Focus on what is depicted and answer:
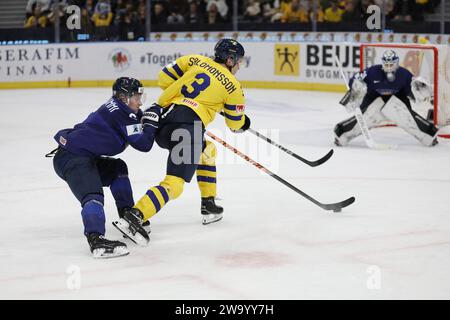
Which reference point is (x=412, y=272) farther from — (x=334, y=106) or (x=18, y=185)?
(x=334, y=106)

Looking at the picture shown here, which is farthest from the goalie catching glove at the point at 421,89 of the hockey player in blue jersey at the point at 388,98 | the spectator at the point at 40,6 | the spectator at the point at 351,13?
the spectator at the point at 40,6

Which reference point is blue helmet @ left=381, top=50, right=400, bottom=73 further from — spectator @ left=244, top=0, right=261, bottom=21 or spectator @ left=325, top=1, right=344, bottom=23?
spectator @ left=244, top=0, right=261, bottom=21

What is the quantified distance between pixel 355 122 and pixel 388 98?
1.26ft

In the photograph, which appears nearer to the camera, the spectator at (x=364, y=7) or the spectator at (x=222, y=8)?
the spectator at (x=364, y=7)

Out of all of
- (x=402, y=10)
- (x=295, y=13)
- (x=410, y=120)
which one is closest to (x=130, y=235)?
(x=410, y=120)

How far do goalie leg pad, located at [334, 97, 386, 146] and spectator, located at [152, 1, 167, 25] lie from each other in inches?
236

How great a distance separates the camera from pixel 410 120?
8.62 meters

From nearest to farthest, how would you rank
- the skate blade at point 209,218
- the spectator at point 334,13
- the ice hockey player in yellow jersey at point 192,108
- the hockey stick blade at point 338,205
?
the ice hockey player in yellow jersey at point 192,108 < the skate blade at point 209,218 < the hockey stick blade at point 338,205 < the spectator at point 334,13

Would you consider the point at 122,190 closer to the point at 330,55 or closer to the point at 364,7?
the point at 330,55

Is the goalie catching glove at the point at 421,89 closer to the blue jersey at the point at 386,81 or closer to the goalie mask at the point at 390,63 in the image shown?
the blue jersey at the point at 386,81

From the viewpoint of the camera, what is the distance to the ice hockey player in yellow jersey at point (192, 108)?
5.18m

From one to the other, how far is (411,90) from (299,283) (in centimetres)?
458

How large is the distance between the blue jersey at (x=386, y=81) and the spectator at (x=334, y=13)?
468 cm

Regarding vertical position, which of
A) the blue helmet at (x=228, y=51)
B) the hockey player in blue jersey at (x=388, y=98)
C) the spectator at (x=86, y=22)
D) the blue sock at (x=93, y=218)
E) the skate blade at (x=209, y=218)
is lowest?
the skate blade at (x=209, y=218)
